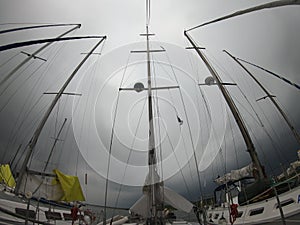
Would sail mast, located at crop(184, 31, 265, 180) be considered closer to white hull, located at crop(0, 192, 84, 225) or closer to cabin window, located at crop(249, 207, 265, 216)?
cabin window, located at crop(249, 207, 265, 216)

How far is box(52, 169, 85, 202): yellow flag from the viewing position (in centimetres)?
998

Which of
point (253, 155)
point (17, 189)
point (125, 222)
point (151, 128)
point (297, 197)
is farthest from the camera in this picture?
point (253, 155)

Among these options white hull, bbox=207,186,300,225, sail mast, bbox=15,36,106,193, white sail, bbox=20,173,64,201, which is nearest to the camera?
white hull, bbox=207,186,300,225

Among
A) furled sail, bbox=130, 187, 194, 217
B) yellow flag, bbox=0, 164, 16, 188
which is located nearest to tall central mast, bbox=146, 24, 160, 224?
furled sail, bbox=130, 187, 194, 217

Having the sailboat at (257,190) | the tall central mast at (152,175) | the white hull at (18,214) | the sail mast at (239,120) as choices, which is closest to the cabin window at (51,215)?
the white hull at (18,214)

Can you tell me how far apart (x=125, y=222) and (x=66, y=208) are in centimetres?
657

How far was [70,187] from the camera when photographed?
33.2ft

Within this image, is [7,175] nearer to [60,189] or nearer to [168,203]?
[60,189]

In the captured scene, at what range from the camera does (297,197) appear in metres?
7.97

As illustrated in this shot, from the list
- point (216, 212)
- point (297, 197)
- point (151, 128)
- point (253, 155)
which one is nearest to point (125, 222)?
point (151, 128)

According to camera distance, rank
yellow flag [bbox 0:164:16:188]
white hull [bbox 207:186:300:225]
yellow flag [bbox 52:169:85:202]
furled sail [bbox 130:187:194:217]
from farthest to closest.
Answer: yellow flag [bbox 0:164:16:188]
yellow flag [bbox 52:169:85:202]
furled sail [bbox 130:187:194:217]
white hull [bbox 207:186:300:225]

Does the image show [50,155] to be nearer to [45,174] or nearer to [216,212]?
[45,174]

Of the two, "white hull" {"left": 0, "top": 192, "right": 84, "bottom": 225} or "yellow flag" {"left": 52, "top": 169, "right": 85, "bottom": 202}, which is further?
"yellow flag" {"left": 52, "top": 169, "right": 85, "bottom": 202}

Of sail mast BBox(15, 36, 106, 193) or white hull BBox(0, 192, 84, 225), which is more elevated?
sail mast BBox(15, 36, 106, 193)
